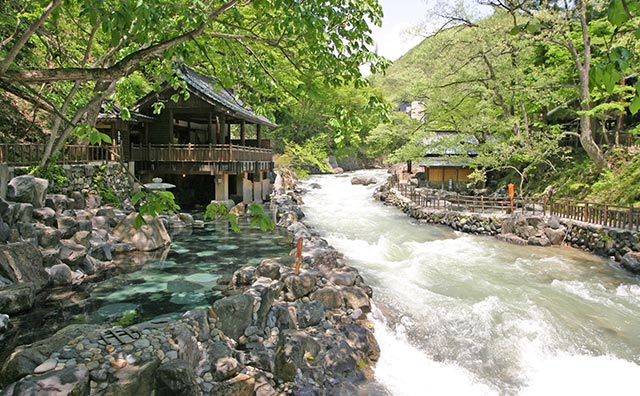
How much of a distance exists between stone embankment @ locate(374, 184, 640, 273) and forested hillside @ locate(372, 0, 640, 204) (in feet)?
10.3

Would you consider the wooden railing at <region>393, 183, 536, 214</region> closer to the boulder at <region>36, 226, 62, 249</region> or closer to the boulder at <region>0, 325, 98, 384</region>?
the boulder at <region>36, 226, 62, 249</region>

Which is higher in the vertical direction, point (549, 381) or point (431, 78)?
point (431, 78)

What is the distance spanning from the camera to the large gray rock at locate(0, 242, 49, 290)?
26.1 feet

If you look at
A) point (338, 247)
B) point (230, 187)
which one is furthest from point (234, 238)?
point (230, 187)

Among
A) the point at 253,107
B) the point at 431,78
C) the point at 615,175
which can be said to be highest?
the point at 431,78

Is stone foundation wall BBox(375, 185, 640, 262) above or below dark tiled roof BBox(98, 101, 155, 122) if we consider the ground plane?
below

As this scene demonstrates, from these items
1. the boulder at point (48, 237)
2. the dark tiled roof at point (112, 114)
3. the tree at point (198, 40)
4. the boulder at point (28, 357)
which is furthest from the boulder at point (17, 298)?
the dark tiled roof at point (112, 114)

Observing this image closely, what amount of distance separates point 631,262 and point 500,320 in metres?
A: 7.27

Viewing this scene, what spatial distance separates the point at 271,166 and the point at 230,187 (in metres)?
3.10

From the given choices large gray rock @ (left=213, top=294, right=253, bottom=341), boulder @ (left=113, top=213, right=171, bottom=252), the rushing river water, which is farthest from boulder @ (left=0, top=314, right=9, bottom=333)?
the rushing river water

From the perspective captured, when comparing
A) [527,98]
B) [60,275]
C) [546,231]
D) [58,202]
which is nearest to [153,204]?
[60,275]

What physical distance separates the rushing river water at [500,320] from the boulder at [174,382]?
3149 mm

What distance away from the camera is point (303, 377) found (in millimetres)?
6402

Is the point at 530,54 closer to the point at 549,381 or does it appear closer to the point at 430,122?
the point at 430,122
